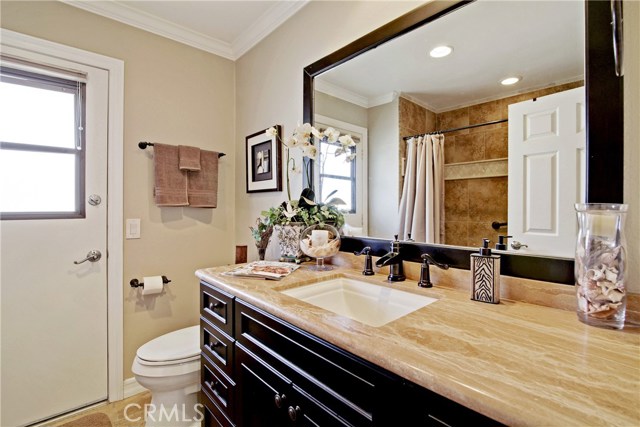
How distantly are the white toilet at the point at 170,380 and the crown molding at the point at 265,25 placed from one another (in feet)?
6.89

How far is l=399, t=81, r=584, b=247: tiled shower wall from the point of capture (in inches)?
40.3

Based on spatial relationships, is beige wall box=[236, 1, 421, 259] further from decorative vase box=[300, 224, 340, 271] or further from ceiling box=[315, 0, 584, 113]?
decorative vase box=[300, 224, 340, 271]

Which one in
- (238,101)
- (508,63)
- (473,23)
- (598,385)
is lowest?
(598,385)

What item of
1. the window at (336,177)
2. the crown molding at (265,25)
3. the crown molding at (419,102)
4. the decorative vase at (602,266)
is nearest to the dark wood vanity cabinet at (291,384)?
the decorative vase at (602,266)

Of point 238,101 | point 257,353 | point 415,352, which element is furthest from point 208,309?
point 238,101

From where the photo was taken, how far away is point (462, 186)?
3.65ft

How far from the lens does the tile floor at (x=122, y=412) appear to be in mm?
1702

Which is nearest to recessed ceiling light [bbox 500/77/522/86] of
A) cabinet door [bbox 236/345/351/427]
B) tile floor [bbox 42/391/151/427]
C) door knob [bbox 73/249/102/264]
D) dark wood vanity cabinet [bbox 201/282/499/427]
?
dark wood vanity cabinet [bbox 201/282/499/427]

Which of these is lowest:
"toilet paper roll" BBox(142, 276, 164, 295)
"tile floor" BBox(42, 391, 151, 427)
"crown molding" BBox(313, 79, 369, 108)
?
"tile floor" BBox(42, 391, 151, 427)

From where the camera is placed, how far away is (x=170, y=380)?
1503mm

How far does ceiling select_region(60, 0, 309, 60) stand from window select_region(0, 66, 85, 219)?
572 millimetres

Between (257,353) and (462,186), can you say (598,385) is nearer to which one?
(462,186)

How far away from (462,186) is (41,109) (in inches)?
92.9

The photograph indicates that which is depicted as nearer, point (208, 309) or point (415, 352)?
point (415, 352)
